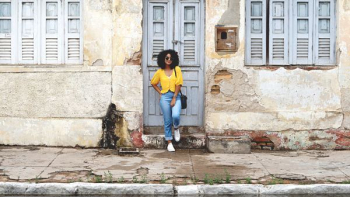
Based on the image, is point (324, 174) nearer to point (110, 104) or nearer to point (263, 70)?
point (263, 70)

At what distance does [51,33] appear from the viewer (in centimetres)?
920

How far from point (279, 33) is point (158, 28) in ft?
7.21

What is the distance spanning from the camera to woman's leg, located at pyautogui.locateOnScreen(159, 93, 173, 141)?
873cm

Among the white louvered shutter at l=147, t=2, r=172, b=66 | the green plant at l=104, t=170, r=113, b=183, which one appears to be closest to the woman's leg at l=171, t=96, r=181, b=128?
the white louvered shutter at l=147, t=2, r=172, b=66

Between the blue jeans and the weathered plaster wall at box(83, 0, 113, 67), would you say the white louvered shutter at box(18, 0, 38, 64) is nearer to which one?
the weathered plaster wall at box(83, 0, 113, 67)

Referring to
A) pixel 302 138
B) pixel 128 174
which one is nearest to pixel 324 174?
pixel 302 138

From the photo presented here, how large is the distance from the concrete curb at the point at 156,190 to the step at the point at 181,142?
9.13 ft

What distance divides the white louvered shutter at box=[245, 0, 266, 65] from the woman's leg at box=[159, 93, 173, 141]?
1638 mm

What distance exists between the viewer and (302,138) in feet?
29.6

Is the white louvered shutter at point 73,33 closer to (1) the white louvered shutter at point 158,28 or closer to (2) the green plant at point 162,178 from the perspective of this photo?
(1) the white louvered shutter at point 158,28

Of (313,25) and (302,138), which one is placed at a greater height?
(313,25)

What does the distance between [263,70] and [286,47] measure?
2.07 feet

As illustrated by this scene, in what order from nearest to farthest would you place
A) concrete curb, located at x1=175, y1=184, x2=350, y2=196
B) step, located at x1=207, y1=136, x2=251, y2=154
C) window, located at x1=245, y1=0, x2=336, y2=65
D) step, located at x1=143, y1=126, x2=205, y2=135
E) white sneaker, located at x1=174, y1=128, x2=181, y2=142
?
concrete curb, located at x1=175, y1=184, x2=350, y2=196
step, located at x1=207, y1=136, x2=251, y2=154
white sneaker, located at x1=174, y1=128, x2=181, y2=142
window, located at x1=245, y1=0, x2=336, y2=65
step, located at x1=143, y1=126, x2=205, y2=135

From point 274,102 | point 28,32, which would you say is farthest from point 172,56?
point 28,32
